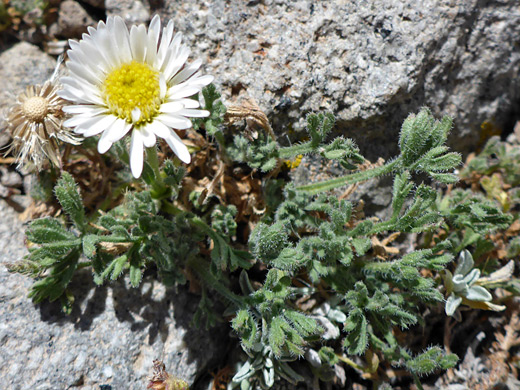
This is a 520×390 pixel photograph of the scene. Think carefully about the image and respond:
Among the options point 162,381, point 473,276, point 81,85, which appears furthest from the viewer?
point 473,276

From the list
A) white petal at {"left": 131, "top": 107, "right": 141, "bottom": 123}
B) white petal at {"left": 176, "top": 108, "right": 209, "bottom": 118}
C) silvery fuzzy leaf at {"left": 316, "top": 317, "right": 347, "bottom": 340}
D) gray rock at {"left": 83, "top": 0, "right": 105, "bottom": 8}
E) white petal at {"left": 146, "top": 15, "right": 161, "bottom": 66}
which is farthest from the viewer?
gray rock at {"left": 83, "top": 0, "right": 105, "bottom": 8}

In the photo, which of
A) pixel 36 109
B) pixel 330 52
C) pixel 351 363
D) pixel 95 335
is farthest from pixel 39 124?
pixel 351 363

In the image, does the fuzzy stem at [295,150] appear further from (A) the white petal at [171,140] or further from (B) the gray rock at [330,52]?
(A) the white petal at [171,140]

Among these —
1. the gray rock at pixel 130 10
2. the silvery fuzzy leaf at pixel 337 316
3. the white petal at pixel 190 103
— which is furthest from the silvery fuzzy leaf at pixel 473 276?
the gray rock at pixel 130 10

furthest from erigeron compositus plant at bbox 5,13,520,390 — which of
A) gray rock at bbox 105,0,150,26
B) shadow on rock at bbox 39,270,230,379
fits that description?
gray rock at bbox 105,0,150,26

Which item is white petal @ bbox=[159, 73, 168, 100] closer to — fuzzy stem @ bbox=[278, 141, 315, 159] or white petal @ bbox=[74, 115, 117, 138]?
white petal @ bbox=[74, 115, 117, 138]

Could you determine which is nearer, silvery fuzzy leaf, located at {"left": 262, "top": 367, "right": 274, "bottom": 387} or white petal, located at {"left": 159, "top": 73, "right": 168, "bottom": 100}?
white petal, located at {"left": 159, "top": 73, "right": 168, "bottom": 100}

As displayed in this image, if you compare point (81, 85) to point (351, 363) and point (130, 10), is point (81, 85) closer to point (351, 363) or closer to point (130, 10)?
point (130, 10)
